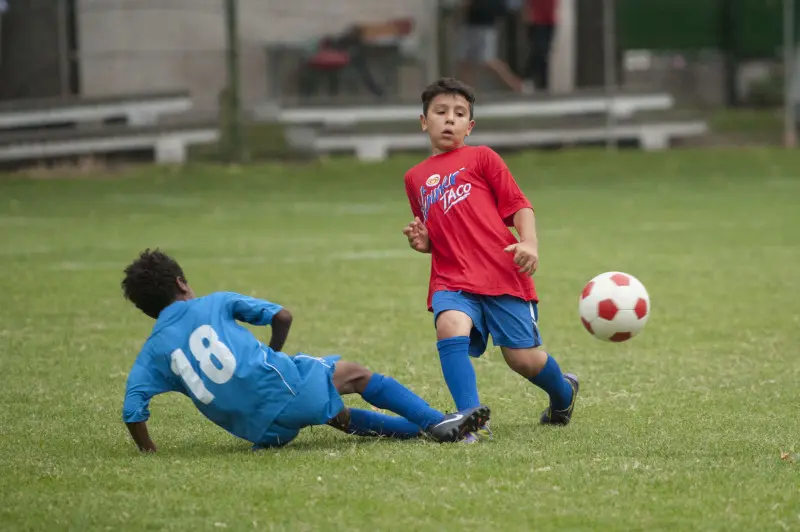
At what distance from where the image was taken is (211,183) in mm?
18609

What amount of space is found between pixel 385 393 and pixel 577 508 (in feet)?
3.95

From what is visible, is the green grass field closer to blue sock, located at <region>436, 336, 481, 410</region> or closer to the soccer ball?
blue sock, located at <region>436, 336, 481, 410</region>

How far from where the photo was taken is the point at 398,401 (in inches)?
207

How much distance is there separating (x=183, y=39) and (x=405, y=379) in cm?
1418

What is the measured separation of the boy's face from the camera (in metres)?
5.62

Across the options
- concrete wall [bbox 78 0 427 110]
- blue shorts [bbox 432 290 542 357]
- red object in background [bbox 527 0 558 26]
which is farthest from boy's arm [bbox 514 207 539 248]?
red object in background [bbox 527 0 558 26]

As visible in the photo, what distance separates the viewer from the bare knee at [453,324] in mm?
5348

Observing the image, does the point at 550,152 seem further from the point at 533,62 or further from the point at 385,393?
the point at 385,393

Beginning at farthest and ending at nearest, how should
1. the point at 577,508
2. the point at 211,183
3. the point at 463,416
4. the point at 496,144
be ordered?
the point at 496,144
the point at 211,183
the point at 463,416
the point at 577,508

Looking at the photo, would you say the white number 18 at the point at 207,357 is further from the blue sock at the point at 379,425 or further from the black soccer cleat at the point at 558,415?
the black soccer cleat at the point at 558,415

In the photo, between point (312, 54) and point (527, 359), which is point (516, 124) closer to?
point (312, 54)

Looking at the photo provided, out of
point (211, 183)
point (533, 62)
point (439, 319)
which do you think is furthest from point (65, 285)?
point (533, 62)

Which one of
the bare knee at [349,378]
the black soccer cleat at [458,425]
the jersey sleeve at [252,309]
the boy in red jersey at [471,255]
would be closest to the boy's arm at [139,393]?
the jersey sleeve at [252,309]

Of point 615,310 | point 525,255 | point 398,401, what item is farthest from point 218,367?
point 615,310
